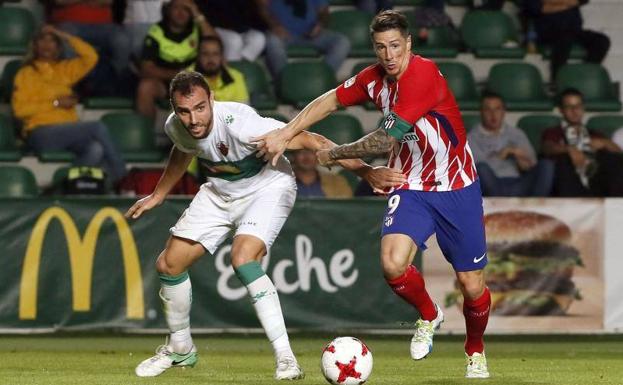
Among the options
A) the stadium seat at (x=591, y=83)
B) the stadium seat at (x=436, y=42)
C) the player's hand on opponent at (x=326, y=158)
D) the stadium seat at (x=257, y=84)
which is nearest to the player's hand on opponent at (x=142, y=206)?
the player's hand on opponent at (x=326, y=158)

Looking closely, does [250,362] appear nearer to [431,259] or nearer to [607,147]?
[431,259]

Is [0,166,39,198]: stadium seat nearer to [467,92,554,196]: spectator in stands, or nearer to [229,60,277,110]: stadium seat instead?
[229,60,277,110]: stadium seat

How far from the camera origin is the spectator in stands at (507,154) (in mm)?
14195

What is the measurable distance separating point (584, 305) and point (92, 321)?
4.49 metres

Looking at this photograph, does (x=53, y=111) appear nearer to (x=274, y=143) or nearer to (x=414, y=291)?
(x=274, y=143)

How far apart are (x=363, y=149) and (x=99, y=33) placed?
26.1ft

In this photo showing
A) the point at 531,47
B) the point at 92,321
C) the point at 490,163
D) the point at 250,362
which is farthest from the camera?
the point at 531,47

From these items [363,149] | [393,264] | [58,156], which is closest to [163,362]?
[393,264]

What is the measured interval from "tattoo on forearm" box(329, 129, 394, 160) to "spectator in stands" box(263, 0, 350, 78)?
26.5ft

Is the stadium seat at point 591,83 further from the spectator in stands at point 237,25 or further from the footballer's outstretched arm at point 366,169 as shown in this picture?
the footballer's outstretched arm at point 366,169

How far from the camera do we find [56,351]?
10969 mm

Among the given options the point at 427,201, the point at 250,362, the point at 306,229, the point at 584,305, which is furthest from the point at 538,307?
the point at 427,201

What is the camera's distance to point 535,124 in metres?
15.8

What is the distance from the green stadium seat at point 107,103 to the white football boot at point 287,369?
7884mm
